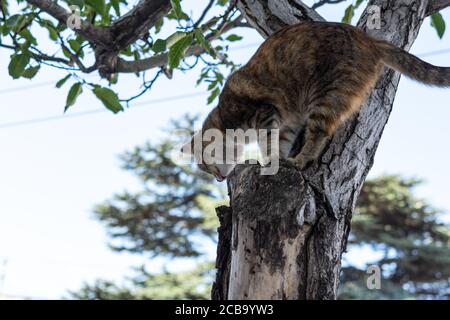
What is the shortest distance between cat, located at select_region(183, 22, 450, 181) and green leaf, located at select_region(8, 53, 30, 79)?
135 cm

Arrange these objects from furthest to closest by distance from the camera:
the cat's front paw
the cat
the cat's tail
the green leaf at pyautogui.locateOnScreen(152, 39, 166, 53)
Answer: the green leaf at pyautogui.locateOnScreen(152, 39, 166, 53)
the cat's tail
the cat
the cat's front paw

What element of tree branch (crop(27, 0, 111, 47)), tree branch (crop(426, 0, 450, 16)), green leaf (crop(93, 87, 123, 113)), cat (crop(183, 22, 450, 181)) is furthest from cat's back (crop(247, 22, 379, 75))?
tree branch (crop(27, 0, 111, 47))

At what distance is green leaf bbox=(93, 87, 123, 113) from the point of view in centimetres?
343

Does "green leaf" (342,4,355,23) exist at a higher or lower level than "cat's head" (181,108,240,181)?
higher

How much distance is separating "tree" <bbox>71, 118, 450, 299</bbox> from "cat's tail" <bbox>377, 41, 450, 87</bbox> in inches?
405

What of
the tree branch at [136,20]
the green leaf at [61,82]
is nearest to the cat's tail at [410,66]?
the tree branch at [136,20]

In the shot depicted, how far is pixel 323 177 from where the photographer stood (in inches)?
99.7

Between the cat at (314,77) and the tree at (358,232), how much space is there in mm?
9882

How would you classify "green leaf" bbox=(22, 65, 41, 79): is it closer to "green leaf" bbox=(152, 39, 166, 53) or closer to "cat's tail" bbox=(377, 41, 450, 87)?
"green leaf" bbox=(152, 39, 166, 53)

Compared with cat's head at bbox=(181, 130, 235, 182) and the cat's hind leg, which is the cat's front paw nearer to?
the cat's hind leg

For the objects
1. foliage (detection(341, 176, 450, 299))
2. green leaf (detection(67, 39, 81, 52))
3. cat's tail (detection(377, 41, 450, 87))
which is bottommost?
cat's tail (detection(377, 41, 450, 87))

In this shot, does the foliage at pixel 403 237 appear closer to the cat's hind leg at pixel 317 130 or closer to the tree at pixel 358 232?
the tree at pixel 358 232

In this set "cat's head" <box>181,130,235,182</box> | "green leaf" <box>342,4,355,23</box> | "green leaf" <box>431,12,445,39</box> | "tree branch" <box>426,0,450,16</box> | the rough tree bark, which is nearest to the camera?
the rough tree bark

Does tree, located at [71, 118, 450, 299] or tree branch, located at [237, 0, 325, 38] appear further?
tree, located at [71, 118, 450, 299]
